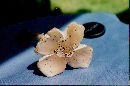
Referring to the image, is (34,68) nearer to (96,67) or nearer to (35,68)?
(35,68)

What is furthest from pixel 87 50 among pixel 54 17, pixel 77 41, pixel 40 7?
pixel 40 7

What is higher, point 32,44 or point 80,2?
point 32,44

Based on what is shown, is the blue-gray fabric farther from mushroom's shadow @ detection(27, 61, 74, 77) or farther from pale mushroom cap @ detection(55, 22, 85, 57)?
pale mushroom cap @ detection(55, 22, 85, 57)

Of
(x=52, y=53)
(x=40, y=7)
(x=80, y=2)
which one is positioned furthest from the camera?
(x=80, y=2)

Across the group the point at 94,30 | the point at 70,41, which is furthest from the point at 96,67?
the point at 94,30

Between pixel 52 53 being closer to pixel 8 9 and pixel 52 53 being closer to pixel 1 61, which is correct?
pixel 1 61
